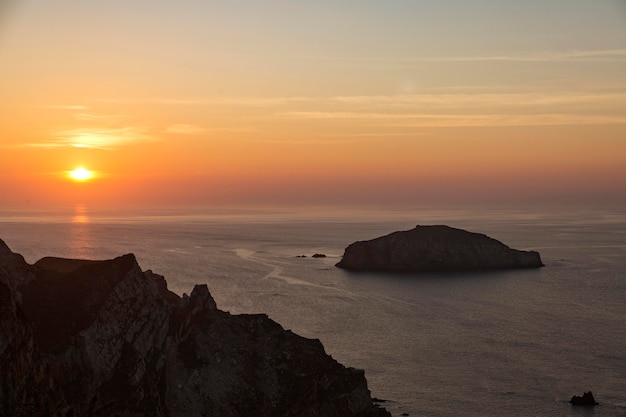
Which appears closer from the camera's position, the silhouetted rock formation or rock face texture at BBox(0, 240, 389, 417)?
rock face texture at BBox(0, 240, 389, 417)

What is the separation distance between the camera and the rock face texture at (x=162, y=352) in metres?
49.2

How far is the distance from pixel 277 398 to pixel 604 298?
3328 inches

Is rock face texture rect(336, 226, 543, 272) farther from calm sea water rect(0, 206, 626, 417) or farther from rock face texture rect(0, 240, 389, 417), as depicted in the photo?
rock face texture rect(0, 240, 389, 417)

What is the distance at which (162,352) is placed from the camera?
53250 mm

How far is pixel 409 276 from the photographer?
6363 inches

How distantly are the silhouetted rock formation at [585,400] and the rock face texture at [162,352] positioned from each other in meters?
19.5

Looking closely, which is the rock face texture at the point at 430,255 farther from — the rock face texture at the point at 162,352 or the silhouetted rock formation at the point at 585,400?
the rock face texture at the point at 162,352

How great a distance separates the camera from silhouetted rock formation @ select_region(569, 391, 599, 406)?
63206 millimetres

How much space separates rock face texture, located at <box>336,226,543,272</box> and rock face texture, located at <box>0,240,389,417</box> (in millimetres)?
118757

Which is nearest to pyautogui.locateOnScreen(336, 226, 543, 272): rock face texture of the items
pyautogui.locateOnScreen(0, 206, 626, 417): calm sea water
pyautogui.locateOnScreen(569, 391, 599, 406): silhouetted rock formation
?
pyautogui.locateOnScreen(0, 206, 626, 417): calm sea water

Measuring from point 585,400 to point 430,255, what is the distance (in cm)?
11514

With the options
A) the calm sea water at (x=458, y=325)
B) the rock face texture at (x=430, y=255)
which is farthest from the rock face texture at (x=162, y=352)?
the rock face texture at (x=430, y=255)

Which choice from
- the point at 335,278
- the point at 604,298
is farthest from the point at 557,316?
the point at 335,278

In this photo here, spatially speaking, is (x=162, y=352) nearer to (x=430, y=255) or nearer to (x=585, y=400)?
(x=585, y=400)
